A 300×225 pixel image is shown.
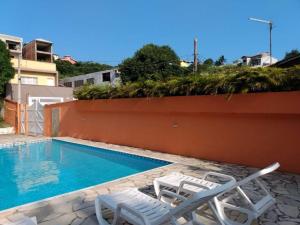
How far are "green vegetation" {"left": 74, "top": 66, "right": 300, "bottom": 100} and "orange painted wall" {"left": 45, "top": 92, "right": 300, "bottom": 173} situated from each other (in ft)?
0.76

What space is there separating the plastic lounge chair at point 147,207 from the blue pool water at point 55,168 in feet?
9.50

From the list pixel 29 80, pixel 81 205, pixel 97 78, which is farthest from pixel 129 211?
pixel 97 78

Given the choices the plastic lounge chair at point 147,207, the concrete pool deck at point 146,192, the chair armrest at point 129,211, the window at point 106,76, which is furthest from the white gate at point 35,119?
the window at point 106,76

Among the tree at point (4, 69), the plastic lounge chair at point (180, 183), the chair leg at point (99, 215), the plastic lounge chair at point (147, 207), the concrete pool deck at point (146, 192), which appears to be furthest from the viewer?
the tree at point (4, 69)

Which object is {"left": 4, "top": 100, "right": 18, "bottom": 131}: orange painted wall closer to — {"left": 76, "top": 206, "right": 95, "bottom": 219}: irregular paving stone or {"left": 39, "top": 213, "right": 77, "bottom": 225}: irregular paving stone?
{"left": 76, "top": 206, "right": 95, "bottom": 219}: irregular paving stone

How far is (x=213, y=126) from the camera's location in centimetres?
943

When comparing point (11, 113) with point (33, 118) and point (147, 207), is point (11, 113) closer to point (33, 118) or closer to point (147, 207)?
point (33, 118)

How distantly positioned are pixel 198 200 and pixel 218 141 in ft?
Result: 20.5

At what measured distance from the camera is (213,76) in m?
9.38

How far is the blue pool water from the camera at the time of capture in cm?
733

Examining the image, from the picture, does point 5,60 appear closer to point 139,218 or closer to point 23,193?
point 23,193

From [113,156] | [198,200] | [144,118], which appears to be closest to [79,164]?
[113,156]

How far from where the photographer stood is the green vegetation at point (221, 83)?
7.71m

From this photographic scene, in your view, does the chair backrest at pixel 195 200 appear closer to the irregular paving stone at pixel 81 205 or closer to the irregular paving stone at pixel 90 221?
the irregular paving stone at pixel 90 221
